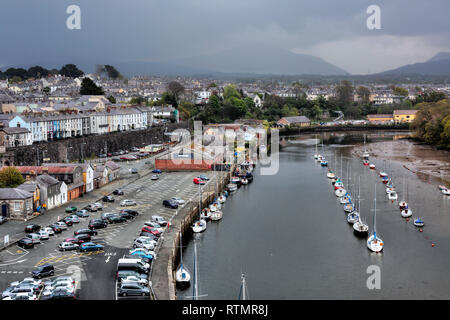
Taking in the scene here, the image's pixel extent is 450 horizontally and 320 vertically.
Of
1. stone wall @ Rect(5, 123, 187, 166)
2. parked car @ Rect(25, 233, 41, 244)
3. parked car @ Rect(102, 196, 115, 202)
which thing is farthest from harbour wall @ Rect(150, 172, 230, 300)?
stone wall @ Rect(5, 123, 187, 166)

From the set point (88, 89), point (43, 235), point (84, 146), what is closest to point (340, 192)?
point (43, 235)

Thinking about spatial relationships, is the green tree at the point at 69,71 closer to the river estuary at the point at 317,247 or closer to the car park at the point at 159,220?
the river estuary at the point at 317,247

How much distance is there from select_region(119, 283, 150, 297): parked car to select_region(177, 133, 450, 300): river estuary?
44.6 inches

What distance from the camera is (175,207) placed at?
1491 centimetres

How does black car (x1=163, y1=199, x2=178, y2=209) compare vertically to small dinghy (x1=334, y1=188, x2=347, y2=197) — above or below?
above

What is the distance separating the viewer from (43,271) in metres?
8.99

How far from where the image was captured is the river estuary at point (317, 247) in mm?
9711

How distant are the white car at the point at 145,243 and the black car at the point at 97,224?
1.90 meters

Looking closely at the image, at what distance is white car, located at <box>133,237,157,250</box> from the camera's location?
10.7 meters

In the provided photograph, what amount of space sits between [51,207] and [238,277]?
22.2 feet

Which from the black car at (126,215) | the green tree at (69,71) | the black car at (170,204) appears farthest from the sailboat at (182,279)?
the green tree at (69,71)

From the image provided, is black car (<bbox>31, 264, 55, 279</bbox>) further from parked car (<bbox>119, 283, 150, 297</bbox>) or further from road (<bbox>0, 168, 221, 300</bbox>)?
parked car (<bbox>119, 283, 150, 297</bbox>)

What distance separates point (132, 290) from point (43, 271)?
79.0 inches
